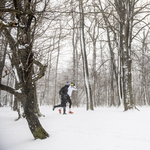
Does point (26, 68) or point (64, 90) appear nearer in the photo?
point (26, 68)

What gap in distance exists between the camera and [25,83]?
3.68m

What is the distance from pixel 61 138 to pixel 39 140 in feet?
1.68

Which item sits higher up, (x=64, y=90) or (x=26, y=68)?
(x=26, y=68)

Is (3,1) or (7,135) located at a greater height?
(3,1)

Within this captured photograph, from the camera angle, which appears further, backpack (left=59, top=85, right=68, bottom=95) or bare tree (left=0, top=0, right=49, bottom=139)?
backpack (left=59, top=85, right=68, bottom=95)

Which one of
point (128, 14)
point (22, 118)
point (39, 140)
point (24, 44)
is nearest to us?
point (39, 140)

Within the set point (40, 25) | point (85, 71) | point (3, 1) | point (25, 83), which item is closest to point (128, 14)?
point (85, 71)

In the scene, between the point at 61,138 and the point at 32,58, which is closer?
the point at 61,138

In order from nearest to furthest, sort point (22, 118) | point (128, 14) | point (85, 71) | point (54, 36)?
point (54, 36) → point (22, 118) → point (128, 14) → point (85, 71)

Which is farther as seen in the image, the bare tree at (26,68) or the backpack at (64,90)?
the backpack at (64,90)

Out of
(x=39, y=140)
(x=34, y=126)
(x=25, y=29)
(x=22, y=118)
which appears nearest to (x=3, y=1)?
(x=25, y=29)

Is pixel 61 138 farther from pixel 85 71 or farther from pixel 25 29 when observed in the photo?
pixel 85 71

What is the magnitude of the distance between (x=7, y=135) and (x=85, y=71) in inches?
260

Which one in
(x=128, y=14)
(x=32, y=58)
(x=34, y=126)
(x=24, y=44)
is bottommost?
(x=34, y=126)
